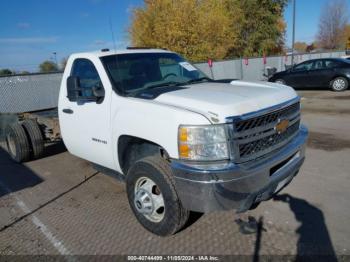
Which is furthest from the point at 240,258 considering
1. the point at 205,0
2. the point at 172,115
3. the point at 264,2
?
the point at 264,2

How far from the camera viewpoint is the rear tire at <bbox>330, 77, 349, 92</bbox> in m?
13.9

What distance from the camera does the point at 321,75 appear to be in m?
14.6

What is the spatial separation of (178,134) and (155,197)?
852 mm

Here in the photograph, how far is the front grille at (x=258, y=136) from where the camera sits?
9.36ft

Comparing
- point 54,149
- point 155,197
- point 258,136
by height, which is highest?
point 258,136

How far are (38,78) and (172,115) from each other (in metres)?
12.5

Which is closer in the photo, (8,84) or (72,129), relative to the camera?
(72,129)

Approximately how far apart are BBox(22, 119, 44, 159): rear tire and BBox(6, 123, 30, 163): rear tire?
90mm

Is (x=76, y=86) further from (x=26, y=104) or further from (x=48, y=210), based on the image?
(x=26, y=104)

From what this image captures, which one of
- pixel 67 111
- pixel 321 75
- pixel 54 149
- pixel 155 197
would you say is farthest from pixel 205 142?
pixel 321 75

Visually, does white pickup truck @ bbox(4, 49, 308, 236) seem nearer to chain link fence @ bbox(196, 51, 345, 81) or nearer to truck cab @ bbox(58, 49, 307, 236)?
truck cab @ bbox(58, 49, 307, 236)

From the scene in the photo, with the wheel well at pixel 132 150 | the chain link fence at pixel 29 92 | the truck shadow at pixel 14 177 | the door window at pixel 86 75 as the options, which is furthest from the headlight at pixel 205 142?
the chain link fence at pixel 29 92

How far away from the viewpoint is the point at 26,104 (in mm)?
13680

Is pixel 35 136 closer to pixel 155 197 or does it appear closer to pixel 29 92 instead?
pixel 155 197
